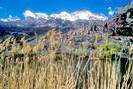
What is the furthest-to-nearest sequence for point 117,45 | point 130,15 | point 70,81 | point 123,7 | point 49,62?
point 123,7 → point 130,15 → point 117,45 → point 49,62 → point 70,81

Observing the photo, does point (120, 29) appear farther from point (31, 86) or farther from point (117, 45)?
point (31, 86)

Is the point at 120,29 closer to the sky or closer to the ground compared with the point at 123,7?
closer to the ground

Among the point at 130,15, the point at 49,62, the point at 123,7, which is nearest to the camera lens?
the point at 49,62

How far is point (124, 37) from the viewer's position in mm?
9055

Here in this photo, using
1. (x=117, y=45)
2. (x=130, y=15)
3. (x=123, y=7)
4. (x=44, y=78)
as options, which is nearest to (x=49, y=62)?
(x=44, y=78)

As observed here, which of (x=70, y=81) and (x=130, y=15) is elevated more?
(x=130, y=15)

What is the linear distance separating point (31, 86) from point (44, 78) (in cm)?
23

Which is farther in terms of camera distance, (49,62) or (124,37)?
(124,37)

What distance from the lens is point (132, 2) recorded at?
10648 millimetres

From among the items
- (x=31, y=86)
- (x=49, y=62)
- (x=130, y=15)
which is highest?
(x=130, y=15)

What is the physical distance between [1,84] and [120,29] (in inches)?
204

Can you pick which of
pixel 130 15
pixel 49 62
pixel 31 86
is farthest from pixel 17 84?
pixel 130 15

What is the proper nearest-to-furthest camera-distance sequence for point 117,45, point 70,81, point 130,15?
point 70,81
point 117,45
point 130,15

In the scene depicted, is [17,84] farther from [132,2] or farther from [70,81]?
[132,2]
